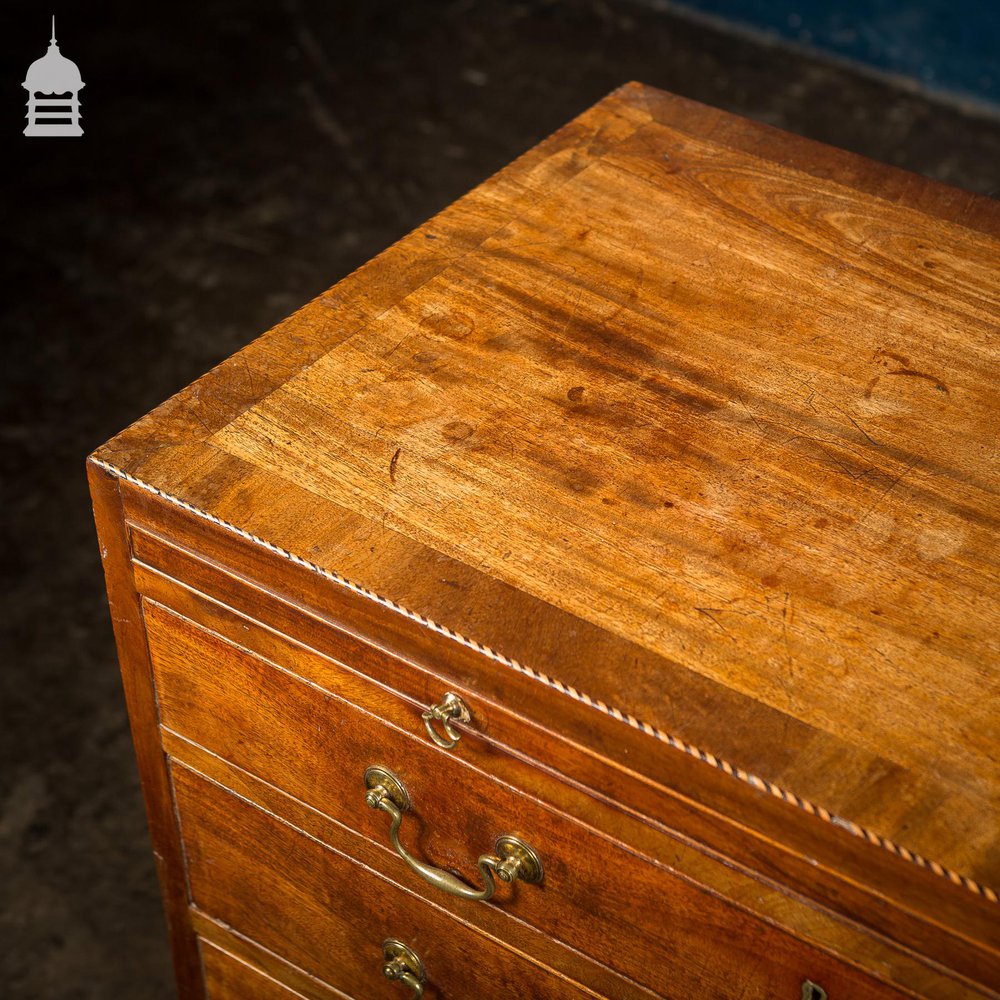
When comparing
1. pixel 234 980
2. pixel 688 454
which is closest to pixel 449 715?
pixel 688 454

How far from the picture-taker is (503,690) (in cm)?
72

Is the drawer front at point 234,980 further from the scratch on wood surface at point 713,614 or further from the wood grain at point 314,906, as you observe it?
the scratch on wood surface at point 713,614

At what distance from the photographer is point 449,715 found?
0.75 metres

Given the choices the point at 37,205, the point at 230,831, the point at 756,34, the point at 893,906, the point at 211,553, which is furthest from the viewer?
the point at 756,34

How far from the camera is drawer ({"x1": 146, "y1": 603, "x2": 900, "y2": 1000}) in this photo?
727 millimetres

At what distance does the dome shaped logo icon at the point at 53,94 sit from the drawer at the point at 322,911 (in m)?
2.08

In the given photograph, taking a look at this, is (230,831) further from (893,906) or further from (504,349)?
(893,906)

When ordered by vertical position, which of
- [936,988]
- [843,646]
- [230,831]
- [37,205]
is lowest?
[37,205]

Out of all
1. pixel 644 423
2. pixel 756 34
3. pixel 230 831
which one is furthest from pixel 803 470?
pixel 756 34

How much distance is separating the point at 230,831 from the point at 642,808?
15.1 inches

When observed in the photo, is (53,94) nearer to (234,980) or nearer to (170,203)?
(170,203)

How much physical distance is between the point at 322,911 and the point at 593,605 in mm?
380

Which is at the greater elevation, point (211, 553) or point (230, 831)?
point (211, 553)

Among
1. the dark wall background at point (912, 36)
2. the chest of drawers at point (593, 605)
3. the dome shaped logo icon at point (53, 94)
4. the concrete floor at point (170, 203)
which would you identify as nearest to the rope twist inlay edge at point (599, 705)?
the chest of drawers at point (593, 605)
